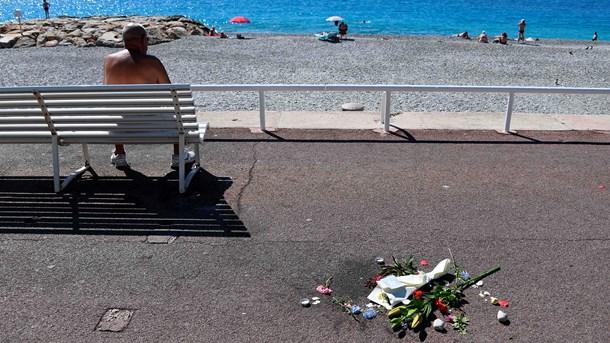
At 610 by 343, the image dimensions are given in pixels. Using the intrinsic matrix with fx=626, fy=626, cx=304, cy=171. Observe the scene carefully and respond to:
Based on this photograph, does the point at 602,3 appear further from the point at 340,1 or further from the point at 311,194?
the point at 311,194

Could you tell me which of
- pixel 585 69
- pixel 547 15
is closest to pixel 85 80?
pixel 585 69

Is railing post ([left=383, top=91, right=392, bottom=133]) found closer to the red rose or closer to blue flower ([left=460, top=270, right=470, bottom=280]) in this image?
blue flower ([left=460, top=270, right=470, bottom=280])

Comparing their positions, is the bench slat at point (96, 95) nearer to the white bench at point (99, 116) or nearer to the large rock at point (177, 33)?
the white bench at point (99, 116)

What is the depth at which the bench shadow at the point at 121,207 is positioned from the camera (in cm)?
543

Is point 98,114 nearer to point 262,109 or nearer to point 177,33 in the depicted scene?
point 262,109

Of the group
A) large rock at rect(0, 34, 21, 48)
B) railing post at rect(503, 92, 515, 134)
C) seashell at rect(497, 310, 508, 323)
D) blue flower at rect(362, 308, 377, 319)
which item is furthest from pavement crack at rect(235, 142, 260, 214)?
large rock at rect(0, 34, 21, 48)

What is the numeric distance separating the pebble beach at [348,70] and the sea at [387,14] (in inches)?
806

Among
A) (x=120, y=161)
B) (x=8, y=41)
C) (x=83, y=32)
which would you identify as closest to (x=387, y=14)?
(x=83, y=32)

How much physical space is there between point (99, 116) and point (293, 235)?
2.39 metres

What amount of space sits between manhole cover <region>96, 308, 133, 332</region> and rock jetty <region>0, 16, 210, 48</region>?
23.2 m

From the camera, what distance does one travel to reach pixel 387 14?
68.2 metres

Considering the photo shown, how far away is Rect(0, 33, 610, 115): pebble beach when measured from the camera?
48.9 feet

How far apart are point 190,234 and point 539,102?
12.4 meters

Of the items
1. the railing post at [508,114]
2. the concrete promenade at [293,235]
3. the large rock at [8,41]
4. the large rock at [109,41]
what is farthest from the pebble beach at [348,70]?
the concrete promenade at [293,235]
